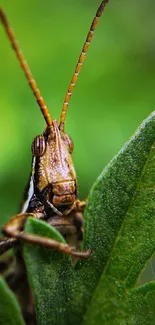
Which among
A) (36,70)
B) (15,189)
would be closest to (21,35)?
(36,70)

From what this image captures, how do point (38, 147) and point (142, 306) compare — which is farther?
point (38, 147)

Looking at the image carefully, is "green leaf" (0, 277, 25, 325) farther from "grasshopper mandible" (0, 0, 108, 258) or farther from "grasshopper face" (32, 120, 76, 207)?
"grasshopper face" (32, 120, 76, 207)

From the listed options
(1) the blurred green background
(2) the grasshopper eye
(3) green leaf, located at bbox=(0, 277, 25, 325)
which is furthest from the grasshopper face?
(3) green leaf, located at bbox=(0, 277, 25, 325)

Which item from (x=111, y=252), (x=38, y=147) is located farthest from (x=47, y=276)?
(x=38, y=147)

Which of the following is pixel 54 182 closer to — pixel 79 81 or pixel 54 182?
pixel 54 182

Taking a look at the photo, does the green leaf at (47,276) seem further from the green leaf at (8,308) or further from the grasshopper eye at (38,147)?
the grasshopper eye at (38,147)

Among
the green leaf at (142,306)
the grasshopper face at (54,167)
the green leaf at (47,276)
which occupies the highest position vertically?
the grasshopper face at (54,167)

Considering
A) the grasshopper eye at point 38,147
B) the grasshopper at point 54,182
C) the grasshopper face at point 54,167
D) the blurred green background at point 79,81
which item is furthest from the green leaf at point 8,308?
the blurred green background at point 79,81
